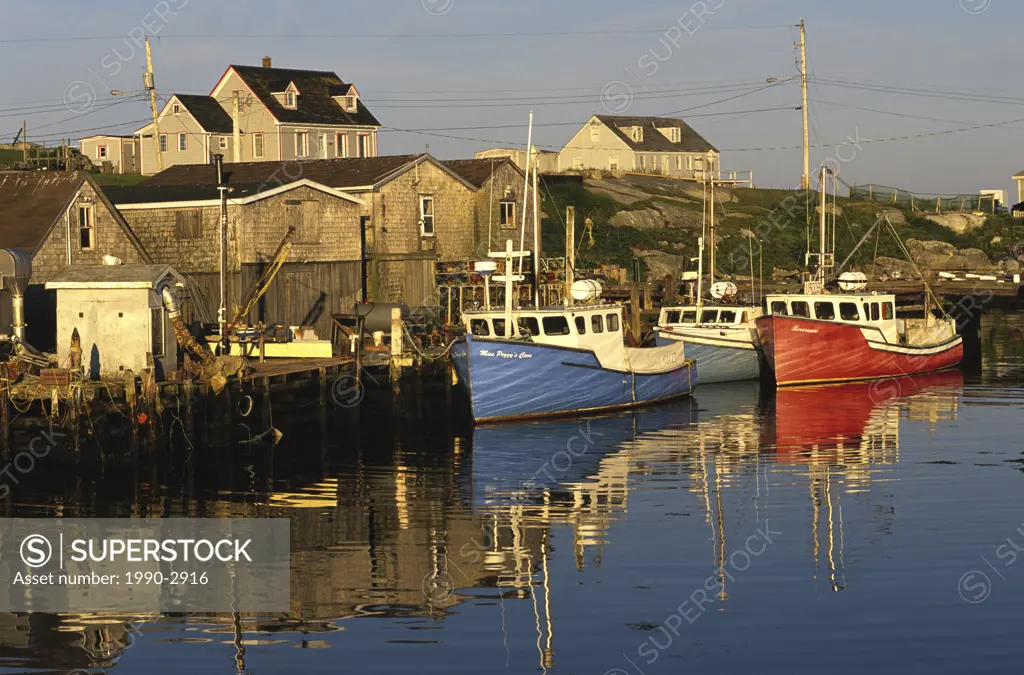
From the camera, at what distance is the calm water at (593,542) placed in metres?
18.7

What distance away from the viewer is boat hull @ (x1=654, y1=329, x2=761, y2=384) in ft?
162

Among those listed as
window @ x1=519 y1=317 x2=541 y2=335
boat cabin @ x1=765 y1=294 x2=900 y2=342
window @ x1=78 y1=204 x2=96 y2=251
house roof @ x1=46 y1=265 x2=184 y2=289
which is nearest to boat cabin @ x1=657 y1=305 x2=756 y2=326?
boat cabin @ x1=765 y1=294 x2=900 y2=342

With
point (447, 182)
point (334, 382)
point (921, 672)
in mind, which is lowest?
point (921, 672)

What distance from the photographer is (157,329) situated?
3491cm

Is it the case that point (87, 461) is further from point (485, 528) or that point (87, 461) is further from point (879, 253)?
point (879, 253)

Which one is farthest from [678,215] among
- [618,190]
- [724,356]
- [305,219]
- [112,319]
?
[112,319]

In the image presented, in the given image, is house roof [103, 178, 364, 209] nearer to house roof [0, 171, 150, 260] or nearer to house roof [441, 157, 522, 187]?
house roof [0, 171, 150, 260]

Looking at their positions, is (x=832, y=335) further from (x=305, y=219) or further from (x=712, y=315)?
(x=305, y=219)

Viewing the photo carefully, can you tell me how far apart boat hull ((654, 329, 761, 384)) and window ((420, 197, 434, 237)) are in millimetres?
11515

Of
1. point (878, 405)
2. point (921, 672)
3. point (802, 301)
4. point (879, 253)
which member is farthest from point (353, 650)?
point (879, 253)

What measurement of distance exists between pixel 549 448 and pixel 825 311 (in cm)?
1767

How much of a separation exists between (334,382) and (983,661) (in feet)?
76.5

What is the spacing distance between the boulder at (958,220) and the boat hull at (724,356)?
178ft

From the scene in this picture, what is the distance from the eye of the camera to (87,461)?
1243 inches
